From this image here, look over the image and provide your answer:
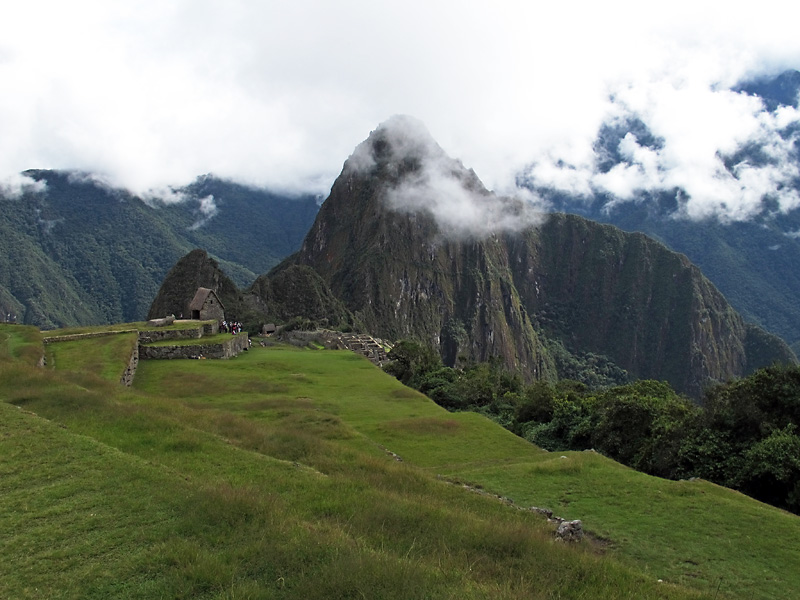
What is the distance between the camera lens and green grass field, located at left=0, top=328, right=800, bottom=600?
5.98 meters

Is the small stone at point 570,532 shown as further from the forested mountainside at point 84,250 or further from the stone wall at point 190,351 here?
the forested mountainside at point 84,250

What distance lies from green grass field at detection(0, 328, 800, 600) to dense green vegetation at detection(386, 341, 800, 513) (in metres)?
4.10

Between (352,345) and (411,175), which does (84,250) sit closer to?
(352,345)

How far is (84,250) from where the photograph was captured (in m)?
113

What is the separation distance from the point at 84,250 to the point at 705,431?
392 feet

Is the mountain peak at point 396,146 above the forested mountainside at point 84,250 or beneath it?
above

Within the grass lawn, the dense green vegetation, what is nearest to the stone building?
the grass lawn

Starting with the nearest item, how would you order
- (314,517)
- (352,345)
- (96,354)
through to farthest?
(314,517)
(96,354)
(352,345)

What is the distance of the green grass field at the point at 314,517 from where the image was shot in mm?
5977

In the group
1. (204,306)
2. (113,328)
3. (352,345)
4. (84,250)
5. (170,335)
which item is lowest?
(352,345)

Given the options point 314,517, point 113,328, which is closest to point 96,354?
point 113,328

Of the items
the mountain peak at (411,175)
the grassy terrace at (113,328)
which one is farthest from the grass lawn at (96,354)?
the mountain peak at (411,175)

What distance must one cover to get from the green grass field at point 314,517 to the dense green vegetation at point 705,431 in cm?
410

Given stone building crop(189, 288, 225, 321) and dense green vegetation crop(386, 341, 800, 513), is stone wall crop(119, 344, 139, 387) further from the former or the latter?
dense green vegetation crop(386, 341, 800, 513)
